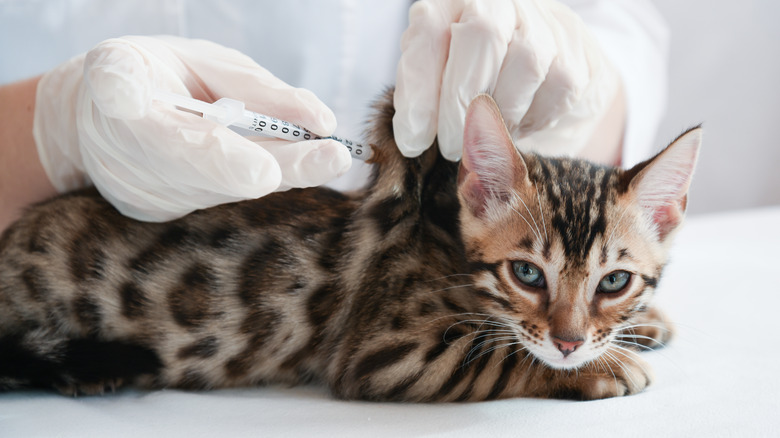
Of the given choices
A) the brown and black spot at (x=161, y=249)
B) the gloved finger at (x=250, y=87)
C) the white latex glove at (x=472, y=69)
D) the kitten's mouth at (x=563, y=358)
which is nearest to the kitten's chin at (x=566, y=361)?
the kitten's mouth at (x=563, y=358)

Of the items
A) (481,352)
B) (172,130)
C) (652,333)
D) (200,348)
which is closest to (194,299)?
(200,348)

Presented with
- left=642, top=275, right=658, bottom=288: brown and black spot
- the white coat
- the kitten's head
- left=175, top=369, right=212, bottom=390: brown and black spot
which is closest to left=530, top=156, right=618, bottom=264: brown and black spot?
the kitten's head

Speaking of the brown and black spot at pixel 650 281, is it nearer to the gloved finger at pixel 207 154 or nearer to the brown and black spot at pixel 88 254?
the gloved finger at pixel 207 154

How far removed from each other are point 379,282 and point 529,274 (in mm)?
264

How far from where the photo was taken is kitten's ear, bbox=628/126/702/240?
38.1 inches

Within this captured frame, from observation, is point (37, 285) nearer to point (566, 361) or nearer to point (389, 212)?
point (389, 212)

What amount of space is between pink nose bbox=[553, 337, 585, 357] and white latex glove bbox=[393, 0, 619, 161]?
1.33 feet

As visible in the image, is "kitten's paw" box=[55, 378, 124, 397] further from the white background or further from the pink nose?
the white background

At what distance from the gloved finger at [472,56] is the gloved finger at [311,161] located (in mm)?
213

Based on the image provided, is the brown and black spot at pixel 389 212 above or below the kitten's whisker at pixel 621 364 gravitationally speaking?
above

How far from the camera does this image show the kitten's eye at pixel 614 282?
986 millimetres

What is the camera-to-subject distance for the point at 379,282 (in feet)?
3.62

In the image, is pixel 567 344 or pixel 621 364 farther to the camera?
A: pixel 621 364

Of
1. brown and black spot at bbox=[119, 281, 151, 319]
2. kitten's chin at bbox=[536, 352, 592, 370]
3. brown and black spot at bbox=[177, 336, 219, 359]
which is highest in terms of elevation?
kitten's chin at bbox=[536, 352, 592, 370]
